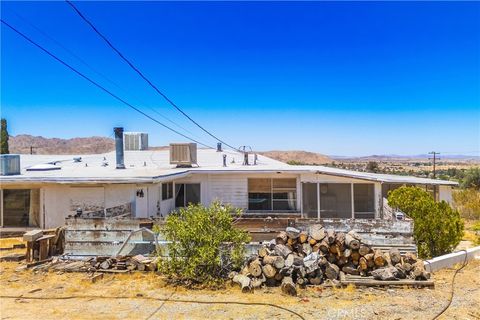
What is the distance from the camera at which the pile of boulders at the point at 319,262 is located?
30.0 ft

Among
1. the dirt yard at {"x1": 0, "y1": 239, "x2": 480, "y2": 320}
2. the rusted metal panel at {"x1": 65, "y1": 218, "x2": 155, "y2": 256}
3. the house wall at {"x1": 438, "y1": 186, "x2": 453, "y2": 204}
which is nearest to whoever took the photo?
the dirt yard at {"x1": 0, "y1": 239, "x2": 480, "y2": 320}

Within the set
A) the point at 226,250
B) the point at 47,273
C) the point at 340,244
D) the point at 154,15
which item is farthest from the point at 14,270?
the point at 154,15

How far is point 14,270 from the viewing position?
34.4ft

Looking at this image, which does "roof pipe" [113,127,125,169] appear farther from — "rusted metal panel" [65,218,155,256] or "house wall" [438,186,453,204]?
"house wall" [438,186,453,204]

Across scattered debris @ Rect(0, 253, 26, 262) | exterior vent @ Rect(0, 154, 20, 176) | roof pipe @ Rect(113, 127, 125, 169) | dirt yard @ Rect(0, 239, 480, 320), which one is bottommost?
dirt yard @ Rect(0, 239, 480, 320)

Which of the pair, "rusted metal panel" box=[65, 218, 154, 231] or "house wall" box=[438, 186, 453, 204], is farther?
"house wall" box=[438, 186, 453, 204]

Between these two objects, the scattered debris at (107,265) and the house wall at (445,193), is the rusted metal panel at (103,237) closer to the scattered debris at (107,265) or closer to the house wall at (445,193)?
the scattered debris at (107,265)

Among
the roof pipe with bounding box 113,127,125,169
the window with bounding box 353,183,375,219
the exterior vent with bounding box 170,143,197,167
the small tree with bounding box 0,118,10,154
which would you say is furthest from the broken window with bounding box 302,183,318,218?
the small tree with bounding box 0,118,10,154

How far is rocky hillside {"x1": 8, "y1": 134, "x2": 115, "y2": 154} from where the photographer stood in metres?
96.4

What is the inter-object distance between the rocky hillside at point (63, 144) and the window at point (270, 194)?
85.1 metres

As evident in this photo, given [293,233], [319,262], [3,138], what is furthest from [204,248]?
[3,138]

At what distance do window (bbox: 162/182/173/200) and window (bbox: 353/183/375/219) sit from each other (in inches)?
319

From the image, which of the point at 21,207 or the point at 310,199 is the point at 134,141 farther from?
the point at 310,199

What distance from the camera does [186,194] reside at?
18.3m
